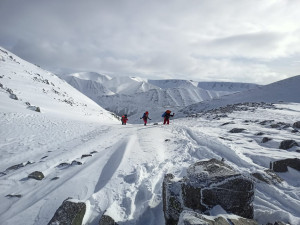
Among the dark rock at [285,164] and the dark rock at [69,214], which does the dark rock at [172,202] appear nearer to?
the dark rock at [69,214]

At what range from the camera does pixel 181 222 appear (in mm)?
3865

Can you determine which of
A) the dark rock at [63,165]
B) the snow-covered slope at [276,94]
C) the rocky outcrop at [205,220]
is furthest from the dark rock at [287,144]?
the snow-covered slope at [276,94]

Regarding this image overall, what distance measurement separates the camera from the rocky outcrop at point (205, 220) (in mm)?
3779

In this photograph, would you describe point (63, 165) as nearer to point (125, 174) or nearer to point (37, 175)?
point (37, 175)

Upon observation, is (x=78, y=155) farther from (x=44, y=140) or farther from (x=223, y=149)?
(x=223, y=149)

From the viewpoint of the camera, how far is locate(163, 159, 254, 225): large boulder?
4.84 m

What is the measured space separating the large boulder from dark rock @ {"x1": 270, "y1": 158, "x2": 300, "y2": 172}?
12.6ft

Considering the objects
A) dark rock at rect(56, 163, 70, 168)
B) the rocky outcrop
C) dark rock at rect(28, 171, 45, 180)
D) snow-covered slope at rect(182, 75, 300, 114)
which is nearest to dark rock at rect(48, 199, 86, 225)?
the rocky outcrop

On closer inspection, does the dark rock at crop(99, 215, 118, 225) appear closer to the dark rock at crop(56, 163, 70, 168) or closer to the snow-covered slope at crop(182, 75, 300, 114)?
the dark rock at crop(56, 163, 70, 168)

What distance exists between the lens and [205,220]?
390 cm

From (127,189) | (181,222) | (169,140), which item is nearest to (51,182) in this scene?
(127,189)

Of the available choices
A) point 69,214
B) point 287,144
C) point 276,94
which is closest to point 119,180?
point 69,214

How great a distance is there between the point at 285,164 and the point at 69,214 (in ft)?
25.4

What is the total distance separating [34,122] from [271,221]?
2045 centimetres
